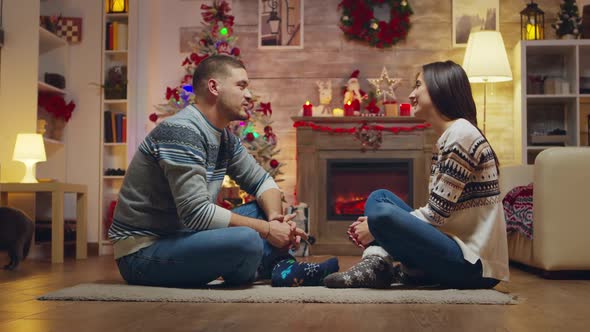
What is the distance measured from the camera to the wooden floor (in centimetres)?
178

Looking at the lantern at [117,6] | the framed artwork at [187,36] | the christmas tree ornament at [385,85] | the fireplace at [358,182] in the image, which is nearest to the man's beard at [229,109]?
the fireplace at [358,182]

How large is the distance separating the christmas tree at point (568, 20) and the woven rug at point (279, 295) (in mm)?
3606

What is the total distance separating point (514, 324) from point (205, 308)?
884mm

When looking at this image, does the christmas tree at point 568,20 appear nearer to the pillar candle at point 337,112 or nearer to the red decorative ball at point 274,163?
the pillar candle at point 337,112

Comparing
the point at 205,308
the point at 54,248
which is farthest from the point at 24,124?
the point at 205,308

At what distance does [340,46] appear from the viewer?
5832 millimetres

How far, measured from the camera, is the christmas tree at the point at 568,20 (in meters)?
5.45

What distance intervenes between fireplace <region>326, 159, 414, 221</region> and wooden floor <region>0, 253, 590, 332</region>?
2.96m

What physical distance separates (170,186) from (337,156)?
318 centimetres

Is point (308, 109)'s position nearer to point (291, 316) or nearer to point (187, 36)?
point (187, 36)

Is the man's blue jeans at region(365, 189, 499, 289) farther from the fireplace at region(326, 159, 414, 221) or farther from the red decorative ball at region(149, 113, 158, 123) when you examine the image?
the red decorative ball at region(149, 113, 158, 123)

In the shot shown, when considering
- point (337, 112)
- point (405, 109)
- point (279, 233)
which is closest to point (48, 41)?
point (337, 112)

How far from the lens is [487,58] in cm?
527

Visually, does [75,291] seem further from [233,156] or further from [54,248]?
[54,248]
